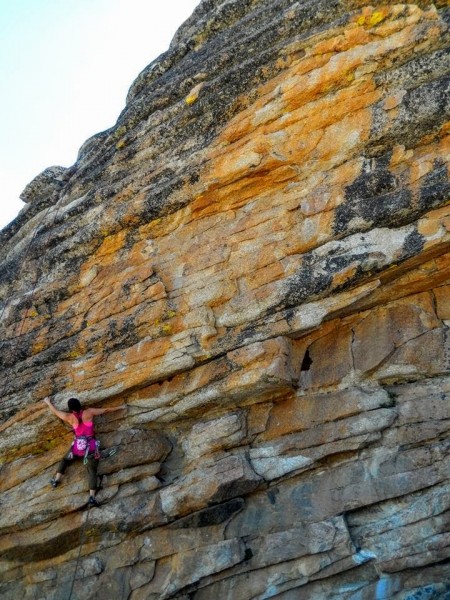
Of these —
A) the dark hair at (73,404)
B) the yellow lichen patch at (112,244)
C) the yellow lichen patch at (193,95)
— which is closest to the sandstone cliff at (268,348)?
the yellow lichen patch at (112,244)

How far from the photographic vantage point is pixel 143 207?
1231 centimetres

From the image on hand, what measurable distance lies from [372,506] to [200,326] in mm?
4674

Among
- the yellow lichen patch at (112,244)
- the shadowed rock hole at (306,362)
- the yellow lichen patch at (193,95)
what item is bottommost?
the shadowed rock hole at (306,362)

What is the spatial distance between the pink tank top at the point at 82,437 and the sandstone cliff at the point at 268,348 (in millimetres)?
431

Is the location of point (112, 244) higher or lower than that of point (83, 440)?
higher

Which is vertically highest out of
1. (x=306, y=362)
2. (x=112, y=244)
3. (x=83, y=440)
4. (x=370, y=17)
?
(x=370, y=17)

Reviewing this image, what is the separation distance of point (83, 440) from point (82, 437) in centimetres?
8

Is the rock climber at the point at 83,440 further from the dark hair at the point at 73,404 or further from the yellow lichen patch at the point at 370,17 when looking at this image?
the yellow lichen patch at the point at 370,17

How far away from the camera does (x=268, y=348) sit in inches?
399

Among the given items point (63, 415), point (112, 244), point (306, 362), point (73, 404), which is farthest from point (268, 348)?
point (112, 244)

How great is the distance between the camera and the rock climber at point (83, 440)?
10695 millimetres

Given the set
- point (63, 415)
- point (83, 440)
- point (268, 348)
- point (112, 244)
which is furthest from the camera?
point (112, 244)

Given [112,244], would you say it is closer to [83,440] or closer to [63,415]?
[63,415]

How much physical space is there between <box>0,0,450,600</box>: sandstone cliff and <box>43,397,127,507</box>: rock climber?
26 cm
